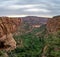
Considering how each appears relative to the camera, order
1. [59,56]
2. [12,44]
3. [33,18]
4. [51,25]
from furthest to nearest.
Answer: [33,18] < [51,25] < [12,44] < [59,56]

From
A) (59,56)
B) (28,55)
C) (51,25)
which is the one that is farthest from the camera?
(51,25)

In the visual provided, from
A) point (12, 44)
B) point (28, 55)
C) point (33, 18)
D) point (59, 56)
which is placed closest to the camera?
point (59, 56)

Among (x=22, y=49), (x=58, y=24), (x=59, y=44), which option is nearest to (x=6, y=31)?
(x=22, y=49)

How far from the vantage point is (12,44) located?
180 ft

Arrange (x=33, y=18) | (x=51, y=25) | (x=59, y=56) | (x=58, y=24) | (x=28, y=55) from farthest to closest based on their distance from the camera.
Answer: (x=33, y=18) < (x=51, y=25) < (x=58, y=24) < (x=28, y=55) < (x=59, y=56)

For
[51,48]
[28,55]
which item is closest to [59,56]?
[51,48]

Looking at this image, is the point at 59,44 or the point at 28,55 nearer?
the point at 59,44

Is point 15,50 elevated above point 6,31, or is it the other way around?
point 6,31

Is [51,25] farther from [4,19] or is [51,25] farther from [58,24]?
[4,19]

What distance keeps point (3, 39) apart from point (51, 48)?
38.8 ft

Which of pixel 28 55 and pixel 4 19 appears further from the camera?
pixel 4 19

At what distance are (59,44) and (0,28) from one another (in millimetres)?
13449

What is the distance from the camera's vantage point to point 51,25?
320 ft

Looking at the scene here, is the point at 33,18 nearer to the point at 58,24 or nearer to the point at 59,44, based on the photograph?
the point at 58,24
